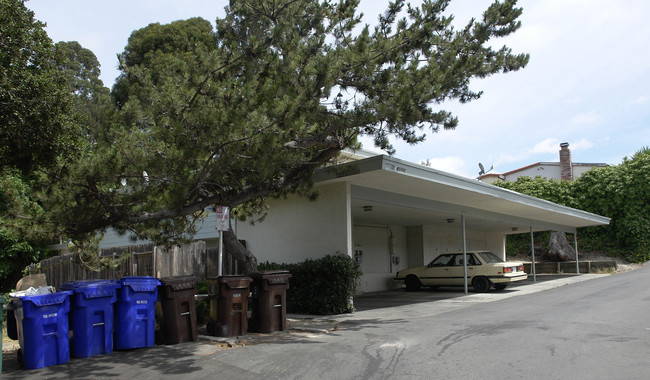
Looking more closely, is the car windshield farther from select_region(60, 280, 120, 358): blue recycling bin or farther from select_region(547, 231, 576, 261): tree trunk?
select_region(60, 280, 120, 358): blue recycling bin

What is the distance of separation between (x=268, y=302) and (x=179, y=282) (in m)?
1.73

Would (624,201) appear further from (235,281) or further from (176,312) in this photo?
(176,312)

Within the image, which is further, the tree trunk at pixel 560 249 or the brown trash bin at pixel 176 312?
the tree trunk at pixel 560 249

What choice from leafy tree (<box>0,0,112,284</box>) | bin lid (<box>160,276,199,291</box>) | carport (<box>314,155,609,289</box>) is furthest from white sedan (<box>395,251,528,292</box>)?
leafy tree (<box>0,0,112,284</box>)

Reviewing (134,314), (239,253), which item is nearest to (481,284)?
(239,253)

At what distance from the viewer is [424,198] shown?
15594 mm

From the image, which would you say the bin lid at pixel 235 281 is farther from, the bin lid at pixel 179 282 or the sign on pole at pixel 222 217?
the sign on pole at pixel 222 217

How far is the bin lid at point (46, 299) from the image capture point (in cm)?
680

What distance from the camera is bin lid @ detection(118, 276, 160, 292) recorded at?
7912mm

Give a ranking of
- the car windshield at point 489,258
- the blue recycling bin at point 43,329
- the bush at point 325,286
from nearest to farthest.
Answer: the blue recycling bin at point 43,329 → the bush at point 325,286 → the car windshield at point 489,258

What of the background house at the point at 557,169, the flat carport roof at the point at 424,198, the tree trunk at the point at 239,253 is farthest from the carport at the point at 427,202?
the background house at the point at 557,169

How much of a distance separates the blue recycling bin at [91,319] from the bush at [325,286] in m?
4.93

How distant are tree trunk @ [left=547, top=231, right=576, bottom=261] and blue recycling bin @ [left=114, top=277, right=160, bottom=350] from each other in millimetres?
25687

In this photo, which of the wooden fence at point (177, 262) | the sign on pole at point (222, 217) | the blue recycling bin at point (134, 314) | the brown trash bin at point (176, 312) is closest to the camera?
the blue recycling bin at point (134, 314)
